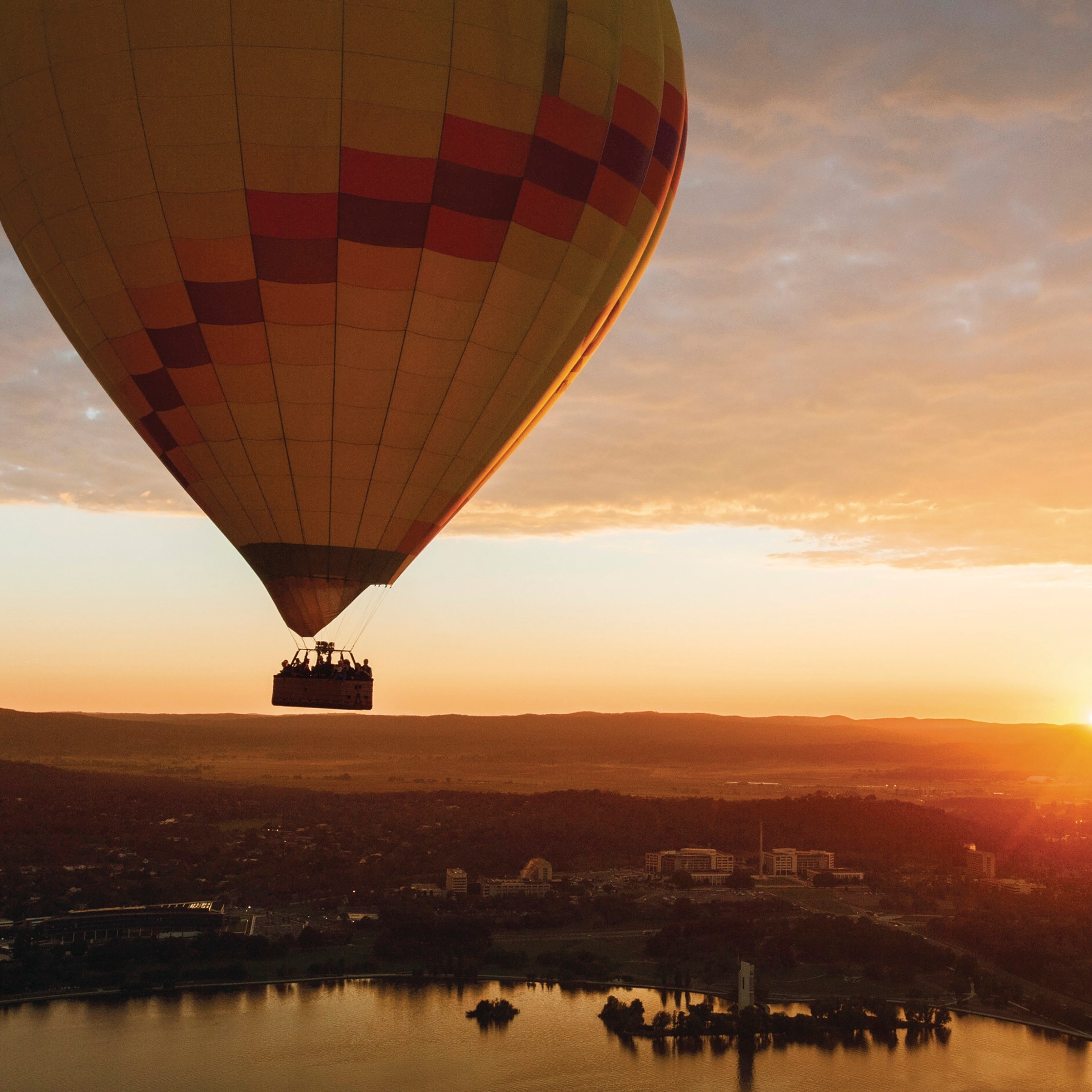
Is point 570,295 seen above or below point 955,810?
above

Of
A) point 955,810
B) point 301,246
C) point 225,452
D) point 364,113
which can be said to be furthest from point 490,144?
point 955,810

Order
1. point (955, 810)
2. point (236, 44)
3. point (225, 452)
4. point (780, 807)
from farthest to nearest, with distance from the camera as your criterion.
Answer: point (955, 810)
point (780, 807)
point (225, 452)
point (236, 44)

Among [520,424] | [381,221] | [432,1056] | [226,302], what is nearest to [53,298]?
[226,302]

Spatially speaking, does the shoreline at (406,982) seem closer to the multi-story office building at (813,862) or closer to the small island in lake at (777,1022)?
the small island in lake at (777,1022)

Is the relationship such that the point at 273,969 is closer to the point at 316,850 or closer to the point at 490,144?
the point at 316,850

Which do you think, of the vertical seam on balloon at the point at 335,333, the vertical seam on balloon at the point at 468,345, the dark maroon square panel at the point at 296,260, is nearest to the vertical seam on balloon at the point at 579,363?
the vertical seam on balloon at the point at 468,345

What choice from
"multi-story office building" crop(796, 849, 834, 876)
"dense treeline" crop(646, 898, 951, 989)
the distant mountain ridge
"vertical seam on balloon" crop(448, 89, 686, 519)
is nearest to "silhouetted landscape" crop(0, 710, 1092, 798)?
the distant mountain ridge

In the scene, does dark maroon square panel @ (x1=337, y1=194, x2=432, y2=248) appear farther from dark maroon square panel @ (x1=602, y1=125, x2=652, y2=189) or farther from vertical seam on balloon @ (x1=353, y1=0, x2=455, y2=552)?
dark maroon square panel @ (x1=602, y1=125, x2=652, y2=189)
